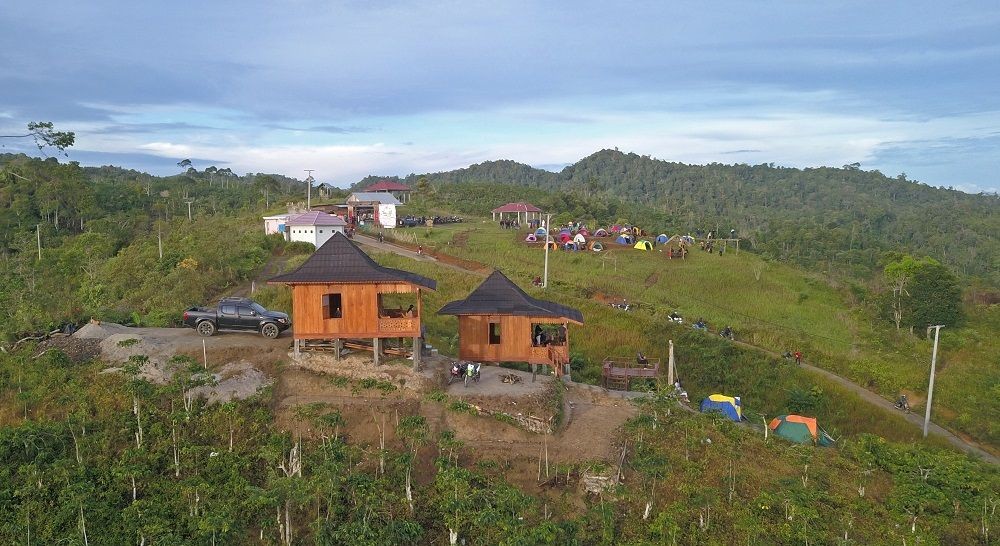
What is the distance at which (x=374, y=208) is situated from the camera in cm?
5328

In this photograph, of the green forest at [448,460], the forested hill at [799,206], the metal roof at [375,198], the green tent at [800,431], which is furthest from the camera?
the forested hill at [799,206]

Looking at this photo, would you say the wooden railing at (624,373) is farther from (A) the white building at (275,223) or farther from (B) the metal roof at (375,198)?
(B) the metal roof at (375,198)

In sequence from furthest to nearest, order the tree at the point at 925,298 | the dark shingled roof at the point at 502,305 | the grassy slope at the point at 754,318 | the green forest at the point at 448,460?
the tree at the point at 925,298 → the grassy slope at the point at 754,318 → the dark shingled roof at the point at 502,305 → the green forest at the point at 448,460

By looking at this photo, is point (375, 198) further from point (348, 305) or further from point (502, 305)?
point (348, 305)

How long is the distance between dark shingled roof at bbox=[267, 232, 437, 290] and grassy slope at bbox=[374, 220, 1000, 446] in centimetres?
951

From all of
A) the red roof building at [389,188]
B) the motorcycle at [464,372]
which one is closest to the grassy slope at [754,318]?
the motorcycle at [464,372]

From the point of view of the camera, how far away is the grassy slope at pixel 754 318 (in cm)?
2670

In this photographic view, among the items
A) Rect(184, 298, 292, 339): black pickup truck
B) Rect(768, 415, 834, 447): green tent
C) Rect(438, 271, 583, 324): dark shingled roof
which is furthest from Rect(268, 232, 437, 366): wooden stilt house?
Rect(768, 415, 834, 447): green tent

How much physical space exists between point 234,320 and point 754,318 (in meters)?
26.1

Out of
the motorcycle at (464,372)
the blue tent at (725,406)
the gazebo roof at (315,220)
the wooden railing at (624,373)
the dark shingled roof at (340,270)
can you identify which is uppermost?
the gazebo roof at (315,220)

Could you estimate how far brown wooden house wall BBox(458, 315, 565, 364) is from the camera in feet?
67.8

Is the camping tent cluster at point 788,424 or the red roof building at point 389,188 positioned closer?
the camping tent cluster at point 788,424

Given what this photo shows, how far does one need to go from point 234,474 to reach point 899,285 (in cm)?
3679

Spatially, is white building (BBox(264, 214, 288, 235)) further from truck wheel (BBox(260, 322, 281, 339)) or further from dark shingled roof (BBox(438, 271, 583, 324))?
dark shingled roof (BBox(438, 271, 583, 324))
